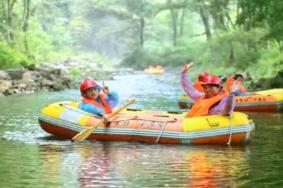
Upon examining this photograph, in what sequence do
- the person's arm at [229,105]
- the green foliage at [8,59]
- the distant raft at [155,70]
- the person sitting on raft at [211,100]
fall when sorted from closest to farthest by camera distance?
the person's arm at [229,105] → the person sitting on raft at [211,100] → the green foliage at [8,59] → the distant raft at [155,70]

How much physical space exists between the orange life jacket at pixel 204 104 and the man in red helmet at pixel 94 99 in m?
1.64

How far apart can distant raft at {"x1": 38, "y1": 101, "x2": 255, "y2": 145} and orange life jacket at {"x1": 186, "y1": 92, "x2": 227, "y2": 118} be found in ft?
0.89

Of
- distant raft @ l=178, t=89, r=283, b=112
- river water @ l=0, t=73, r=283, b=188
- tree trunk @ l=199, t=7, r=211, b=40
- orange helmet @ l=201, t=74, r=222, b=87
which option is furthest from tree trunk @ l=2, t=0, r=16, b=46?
Result: orange helmet @ l=201, t=74, r=222, b=87

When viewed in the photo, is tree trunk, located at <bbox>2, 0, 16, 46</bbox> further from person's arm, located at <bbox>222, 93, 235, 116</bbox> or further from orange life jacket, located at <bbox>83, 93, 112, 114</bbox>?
person's arm, located at <bbox>222, 93, 235, 116</bbox>

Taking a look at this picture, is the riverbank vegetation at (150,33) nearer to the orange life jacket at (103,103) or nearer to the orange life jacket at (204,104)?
the orange life jacket at (204,104)

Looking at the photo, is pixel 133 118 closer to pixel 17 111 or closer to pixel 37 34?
pixel 17 111

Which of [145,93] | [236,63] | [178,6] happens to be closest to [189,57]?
[178,6]

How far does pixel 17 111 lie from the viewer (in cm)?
1612

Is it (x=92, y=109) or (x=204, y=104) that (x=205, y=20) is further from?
(x=204, y=104)

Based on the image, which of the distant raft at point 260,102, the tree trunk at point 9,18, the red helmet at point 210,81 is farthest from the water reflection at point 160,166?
the tree trunk at point 9,18

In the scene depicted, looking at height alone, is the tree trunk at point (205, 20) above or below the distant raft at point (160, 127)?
above

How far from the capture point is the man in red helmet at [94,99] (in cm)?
1170

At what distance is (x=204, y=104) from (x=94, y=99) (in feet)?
6.96

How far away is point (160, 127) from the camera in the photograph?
10.9 meters
